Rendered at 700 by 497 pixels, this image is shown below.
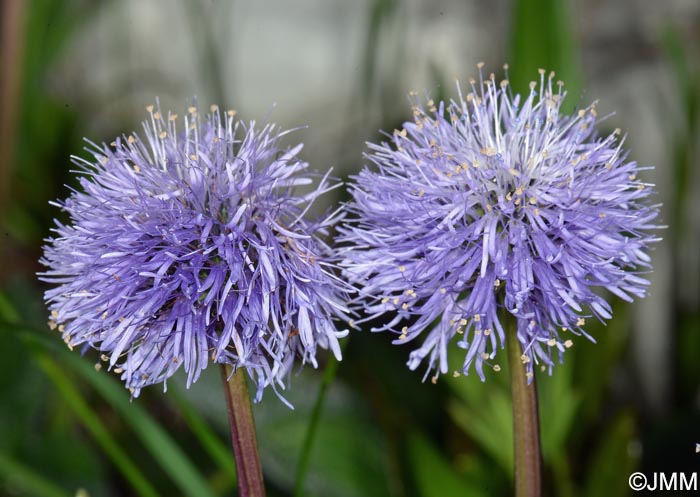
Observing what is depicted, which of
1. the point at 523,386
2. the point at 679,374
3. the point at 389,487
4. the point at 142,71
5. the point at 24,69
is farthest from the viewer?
the point at 142,71

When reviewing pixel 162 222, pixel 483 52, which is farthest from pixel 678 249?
pixel 162 222

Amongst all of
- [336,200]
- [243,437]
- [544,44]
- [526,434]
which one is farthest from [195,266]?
[336,200]

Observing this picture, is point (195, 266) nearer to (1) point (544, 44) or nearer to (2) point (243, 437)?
(2) point (243, 437)

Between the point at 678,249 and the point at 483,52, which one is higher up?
the point at 483,52

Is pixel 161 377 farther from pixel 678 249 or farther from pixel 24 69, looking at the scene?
pixel 24 69

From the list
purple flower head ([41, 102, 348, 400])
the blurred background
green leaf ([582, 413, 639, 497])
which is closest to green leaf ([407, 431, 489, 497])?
the blurred background

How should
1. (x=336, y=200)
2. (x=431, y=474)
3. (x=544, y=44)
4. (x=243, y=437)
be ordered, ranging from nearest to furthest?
(x=243, y=437), (x=431, y=474), (x=544, y=44), (x=336, y=200)
